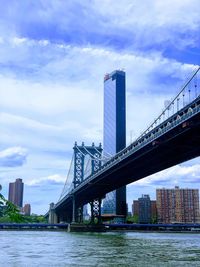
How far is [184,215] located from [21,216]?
167935mm

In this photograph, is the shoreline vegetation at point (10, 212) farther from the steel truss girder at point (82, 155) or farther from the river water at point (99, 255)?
the steel truss girder at point (82, 155)

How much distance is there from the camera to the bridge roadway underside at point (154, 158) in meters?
43.7

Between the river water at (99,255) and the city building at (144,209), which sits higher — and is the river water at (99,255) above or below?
below

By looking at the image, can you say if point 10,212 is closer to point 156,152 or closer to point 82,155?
point 156,152

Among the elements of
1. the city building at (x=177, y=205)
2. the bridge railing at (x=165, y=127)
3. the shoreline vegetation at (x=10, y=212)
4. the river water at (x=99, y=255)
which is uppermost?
the bridge railing at (x=165, y=127)

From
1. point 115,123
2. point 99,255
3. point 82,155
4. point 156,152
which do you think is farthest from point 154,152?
point 115,123

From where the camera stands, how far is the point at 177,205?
16700cm

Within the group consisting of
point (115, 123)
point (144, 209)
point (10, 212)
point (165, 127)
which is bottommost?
point (10, 212)

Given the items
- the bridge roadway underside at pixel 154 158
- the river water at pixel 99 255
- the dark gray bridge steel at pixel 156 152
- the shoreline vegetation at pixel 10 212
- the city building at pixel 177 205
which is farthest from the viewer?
the city building at pixel 177 205

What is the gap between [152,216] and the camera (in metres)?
170

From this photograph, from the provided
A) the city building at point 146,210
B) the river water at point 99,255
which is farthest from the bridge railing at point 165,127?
the city building at point 146,210

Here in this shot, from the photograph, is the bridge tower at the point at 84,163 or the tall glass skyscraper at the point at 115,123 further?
the tall glass skyscraper at the point at 115,123

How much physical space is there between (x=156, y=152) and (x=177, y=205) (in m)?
120

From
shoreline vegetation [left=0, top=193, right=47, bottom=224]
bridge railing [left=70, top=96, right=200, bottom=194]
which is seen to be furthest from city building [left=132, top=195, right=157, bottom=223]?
shoreline vegetation [left=0, top=193, right=47, bottom=224]
